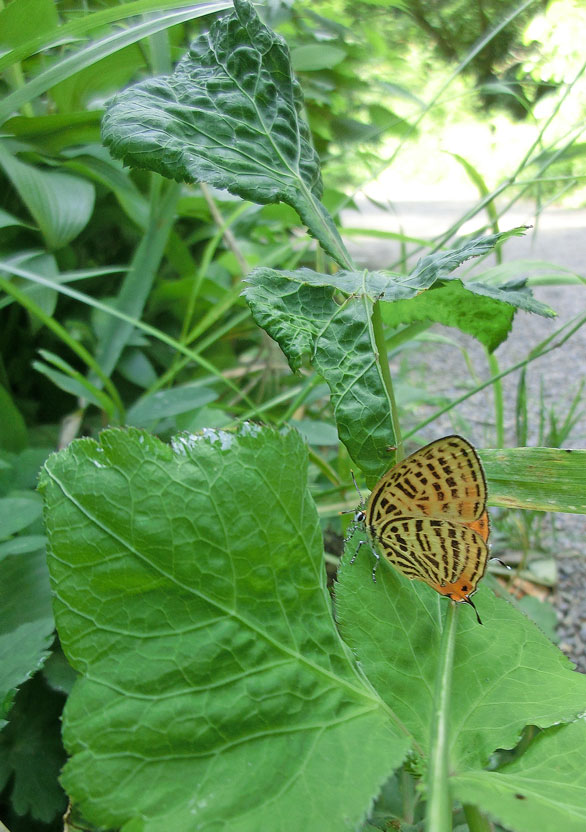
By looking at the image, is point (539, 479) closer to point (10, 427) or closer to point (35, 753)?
point (35, 753)

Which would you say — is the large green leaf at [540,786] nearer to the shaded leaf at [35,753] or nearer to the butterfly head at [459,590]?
the butterfly head at [459,590]

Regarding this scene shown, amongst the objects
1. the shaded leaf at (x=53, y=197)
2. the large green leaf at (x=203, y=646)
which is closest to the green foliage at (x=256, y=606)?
the large green leaf at (x=203, y=646)

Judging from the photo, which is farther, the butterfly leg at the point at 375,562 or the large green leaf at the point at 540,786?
the butterfly leg at the point at 375,562

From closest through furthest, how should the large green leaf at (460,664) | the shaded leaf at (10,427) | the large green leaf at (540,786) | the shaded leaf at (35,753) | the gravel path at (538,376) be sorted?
the large green leaf at (540,786), the large green leaf at (460,664), the shaded leaf at (35,753), the shaded leaf at (10,427), the gravel path at (538,376)

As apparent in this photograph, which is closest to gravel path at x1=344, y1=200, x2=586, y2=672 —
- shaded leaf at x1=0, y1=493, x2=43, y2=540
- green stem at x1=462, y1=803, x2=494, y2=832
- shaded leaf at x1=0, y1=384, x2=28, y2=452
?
green stem at x1=462, y1=803, x2=494, y2=832

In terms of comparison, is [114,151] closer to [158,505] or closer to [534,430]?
[158,505]
